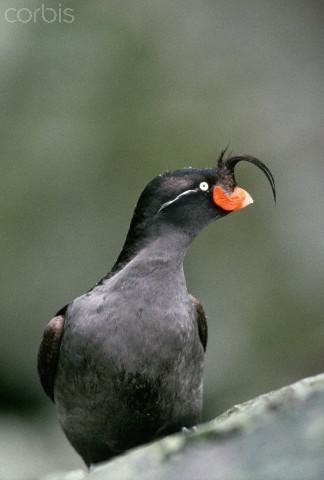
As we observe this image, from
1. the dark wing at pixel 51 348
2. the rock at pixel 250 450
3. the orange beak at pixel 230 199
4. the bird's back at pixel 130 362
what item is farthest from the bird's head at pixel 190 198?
the rock at pixel 250 450

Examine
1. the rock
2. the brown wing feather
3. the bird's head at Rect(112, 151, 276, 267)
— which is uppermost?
the bird's head at Rect(112, 151, 276, 267)

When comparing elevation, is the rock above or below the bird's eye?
below

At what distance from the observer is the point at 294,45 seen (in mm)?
11781

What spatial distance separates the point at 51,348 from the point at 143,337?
759 millimetres

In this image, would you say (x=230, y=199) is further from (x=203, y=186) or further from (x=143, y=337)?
(x=143, y=337)

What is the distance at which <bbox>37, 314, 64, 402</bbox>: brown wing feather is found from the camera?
596 cm

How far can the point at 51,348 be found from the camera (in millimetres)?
6000

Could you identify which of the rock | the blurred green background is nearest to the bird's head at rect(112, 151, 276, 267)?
the rock

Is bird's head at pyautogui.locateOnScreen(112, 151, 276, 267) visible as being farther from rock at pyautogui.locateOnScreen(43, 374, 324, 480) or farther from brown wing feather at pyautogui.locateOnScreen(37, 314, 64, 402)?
rock at pyautogui.locateOnScreen(43, 374, 324, 480)

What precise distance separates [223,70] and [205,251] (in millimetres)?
2151

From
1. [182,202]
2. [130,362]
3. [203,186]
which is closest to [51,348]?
[130,362]

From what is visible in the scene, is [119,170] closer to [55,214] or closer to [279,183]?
[55,214]

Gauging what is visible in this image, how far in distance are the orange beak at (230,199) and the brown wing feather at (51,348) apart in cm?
111

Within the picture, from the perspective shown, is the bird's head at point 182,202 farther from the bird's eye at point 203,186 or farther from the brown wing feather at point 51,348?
the brown wing feather at point 51,348
